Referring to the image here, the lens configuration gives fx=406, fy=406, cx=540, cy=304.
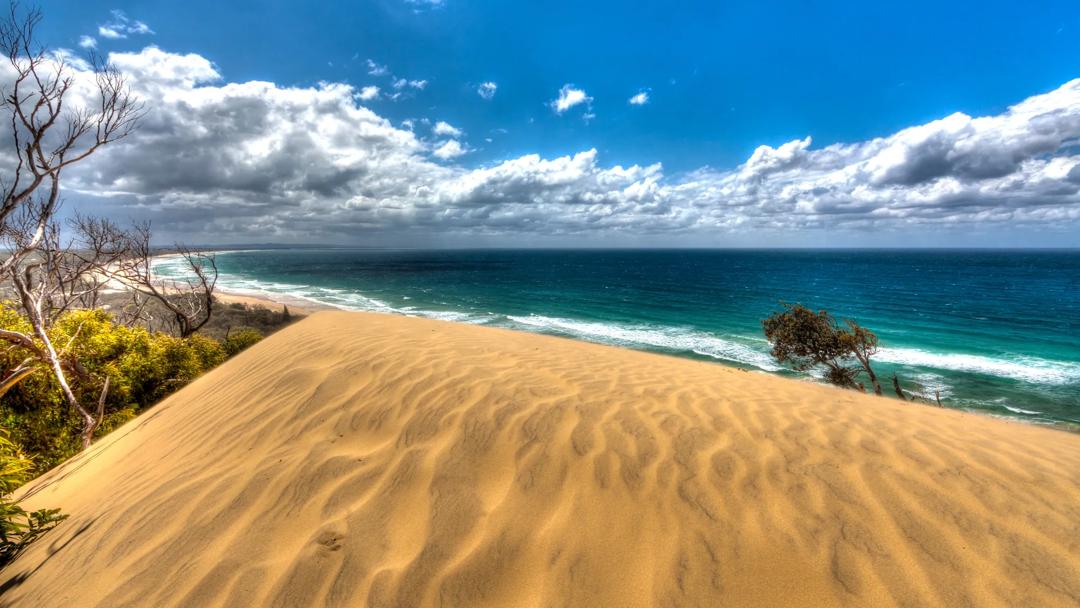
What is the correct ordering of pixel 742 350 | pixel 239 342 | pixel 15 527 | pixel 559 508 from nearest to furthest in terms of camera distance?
pixel 559 508 < pixel 15 527 < pixel 239 342 < pixel 742 350

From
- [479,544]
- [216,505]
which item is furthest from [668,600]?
[216,505]

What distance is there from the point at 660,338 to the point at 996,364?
46.0 feet

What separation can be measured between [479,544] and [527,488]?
0.53 metres

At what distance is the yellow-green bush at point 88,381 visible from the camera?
5.04m

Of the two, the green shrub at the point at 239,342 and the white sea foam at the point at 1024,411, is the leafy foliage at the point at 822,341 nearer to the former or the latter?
the white sea foam at the point at 1024,411

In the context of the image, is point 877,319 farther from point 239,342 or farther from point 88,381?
point 88,381

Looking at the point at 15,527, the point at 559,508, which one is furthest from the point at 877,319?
the point at 15,527

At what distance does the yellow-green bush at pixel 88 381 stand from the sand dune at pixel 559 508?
4.09ft

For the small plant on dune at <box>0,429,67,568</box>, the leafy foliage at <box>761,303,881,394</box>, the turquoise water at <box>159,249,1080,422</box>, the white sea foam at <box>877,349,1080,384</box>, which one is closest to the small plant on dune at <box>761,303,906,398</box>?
the leafy foliage at <box>761,303,881,394</box>

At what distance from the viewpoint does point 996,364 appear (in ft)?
57.8

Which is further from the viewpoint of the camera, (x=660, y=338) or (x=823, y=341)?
(x=660, y=338)

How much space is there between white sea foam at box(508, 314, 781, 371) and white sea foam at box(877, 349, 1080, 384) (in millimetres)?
6239

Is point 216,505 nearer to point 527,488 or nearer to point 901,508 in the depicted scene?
point 527,488

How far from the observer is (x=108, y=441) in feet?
16.3
